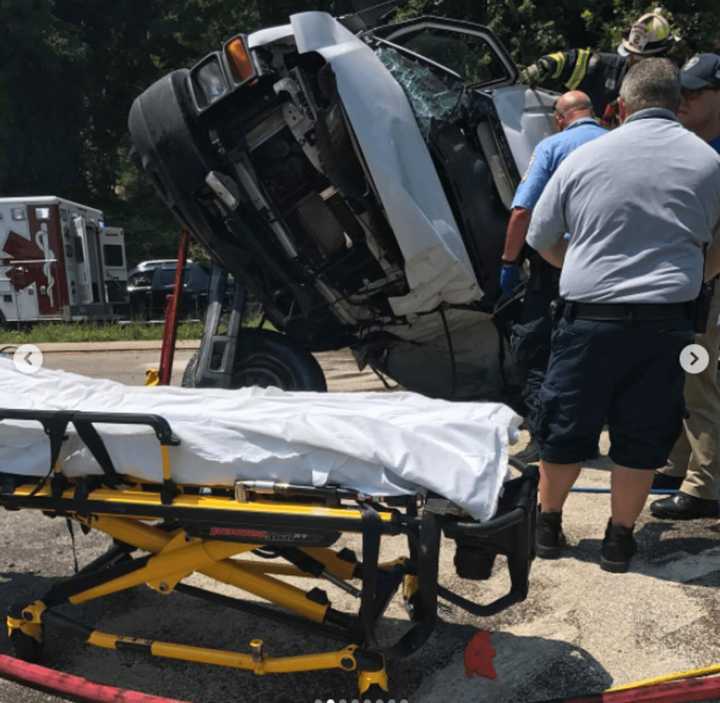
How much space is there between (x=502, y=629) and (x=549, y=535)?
646 millimetres

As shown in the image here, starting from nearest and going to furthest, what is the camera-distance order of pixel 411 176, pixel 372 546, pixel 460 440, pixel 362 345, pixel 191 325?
pixel 372 546, pixel 460 440, pixel 411 176, pixel 362 345, pixel 191 325

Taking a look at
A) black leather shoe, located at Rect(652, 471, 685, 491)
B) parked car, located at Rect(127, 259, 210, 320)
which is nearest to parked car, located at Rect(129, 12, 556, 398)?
black leather shoe, located at Rect(652, 471, 685, 491)

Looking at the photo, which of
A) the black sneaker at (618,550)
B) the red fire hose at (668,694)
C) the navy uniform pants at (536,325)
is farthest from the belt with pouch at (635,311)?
the red fire hose at (668,694)

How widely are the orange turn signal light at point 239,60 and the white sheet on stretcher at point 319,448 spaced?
8.59ft

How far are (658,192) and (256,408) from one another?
5.65ft

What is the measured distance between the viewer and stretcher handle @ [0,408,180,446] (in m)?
2.42

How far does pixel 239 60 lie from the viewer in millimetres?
4703

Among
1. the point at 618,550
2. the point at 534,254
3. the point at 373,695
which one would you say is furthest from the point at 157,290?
the point at 373,695

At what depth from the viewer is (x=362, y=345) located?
562cm

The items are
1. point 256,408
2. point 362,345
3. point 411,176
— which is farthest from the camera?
point 362,345

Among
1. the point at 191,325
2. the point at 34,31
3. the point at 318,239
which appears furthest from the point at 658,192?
the point at 34,31

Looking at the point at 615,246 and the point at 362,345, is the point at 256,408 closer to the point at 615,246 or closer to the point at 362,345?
the point at 615,246

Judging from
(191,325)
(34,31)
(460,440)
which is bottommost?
(191,325)

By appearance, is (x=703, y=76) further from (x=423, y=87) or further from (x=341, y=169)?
(x=341, y=169)
